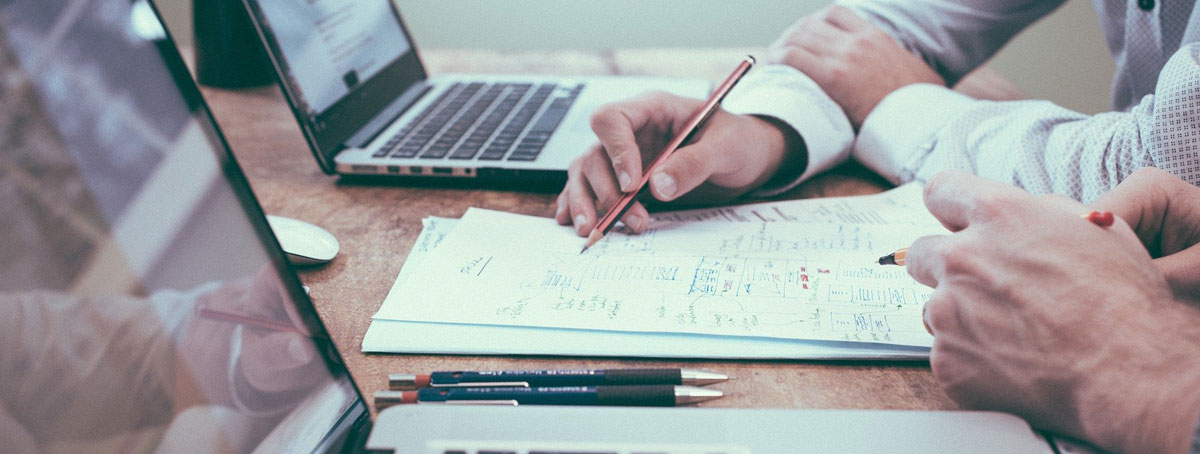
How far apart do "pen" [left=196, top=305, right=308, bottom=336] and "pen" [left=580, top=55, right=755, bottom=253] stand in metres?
0.25

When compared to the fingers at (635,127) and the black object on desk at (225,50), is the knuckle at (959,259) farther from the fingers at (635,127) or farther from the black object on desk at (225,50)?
the black object on desk at (225,50)

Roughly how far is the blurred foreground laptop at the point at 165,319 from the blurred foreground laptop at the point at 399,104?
0.37 metres

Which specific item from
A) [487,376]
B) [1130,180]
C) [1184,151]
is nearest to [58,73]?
[487,376]

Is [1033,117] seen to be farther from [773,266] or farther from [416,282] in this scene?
[416,282]

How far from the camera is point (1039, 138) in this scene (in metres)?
0.61

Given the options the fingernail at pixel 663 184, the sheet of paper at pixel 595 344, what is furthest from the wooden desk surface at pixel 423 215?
the fingernail at pixel 663 184

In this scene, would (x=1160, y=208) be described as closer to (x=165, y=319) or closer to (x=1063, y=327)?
(x=1063, y=327)

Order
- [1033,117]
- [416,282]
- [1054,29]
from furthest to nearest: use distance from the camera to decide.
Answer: [1054,29], [1033,117], [416,282]

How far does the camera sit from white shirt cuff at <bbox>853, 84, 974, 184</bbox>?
68cm

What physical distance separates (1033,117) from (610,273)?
41 cm

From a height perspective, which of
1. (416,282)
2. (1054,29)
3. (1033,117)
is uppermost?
(416,282)

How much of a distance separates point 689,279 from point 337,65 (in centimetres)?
48

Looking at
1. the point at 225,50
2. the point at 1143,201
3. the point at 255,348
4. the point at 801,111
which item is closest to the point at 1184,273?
the point at 1143,201

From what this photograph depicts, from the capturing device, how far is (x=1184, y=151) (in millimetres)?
511
